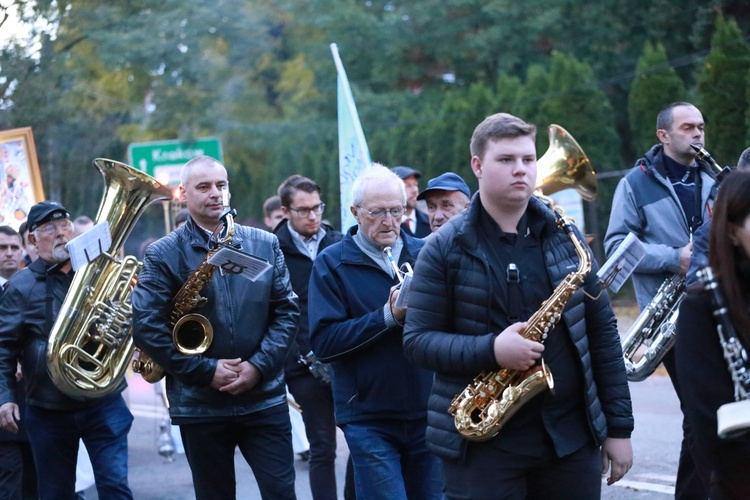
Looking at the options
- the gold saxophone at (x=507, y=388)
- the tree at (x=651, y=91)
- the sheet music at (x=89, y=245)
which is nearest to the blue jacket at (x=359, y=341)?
the gold saxophone at (x=507, y=388)

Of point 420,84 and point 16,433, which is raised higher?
point 420,84

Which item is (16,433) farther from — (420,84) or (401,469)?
(420,84)

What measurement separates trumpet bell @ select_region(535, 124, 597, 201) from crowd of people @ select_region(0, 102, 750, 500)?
3.27 ft

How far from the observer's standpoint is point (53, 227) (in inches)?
261

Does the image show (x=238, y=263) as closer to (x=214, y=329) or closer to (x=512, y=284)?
(x=214, y=329)

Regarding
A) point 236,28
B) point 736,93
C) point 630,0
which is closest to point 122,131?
point 236,28

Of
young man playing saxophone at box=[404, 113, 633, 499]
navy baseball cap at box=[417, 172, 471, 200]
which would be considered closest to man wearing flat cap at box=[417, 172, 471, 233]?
navy baseball cap at box=[417, 172, 471, 200]

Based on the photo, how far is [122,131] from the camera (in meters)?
32.3

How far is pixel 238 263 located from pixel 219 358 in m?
0.53

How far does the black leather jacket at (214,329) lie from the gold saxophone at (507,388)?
5.38ft

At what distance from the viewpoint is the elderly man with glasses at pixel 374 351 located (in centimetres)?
506

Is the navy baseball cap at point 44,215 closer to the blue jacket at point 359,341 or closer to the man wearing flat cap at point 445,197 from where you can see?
the blue jacket at point 359,341

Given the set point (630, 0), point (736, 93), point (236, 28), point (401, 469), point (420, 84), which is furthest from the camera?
point (420, 84)

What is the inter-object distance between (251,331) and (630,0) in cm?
2095
